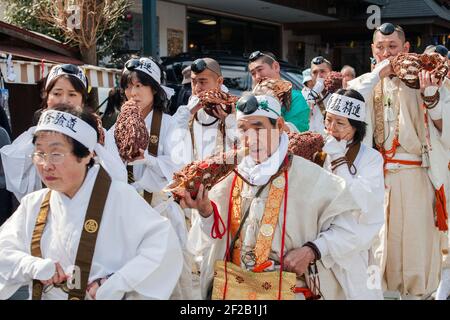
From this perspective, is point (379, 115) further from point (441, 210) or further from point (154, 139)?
point (154, 139)

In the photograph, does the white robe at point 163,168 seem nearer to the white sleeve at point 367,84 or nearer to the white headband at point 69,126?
the white headband at point 69,126

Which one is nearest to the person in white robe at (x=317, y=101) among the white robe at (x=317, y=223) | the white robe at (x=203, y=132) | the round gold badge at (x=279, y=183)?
the white robe at (x=203, y=132)

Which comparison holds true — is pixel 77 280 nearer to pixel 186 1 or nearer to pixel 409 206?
pixel 409 206

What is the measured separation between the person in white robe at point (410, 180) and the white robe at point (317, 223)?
6.08 feet

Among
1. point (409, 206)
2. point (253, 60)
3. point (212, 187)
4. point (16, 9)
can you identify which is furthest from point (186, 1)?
point (212, 187)

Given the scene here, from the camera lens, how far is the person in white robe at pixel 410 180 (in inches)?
199

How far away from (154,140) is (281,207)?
155 centimetres

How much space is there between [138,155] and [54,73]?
33.3 inches

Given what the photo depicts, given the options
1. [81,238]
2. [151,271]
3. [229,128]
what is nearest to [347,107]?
[229,128]

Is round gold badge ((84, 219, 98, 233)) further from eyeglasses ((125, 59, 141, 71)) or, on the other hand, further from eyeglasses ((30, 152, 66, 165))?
eyeglasses ((125, 59, 141, 71))

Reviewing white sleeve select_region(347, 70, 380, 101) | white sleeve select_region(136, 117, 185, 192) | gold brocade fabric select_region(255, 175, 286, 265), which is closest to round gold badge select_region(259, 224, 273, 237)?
gold brocade fabric select_region(255, 175, 286, 265)

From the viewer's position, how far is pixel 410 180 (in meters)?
5.12

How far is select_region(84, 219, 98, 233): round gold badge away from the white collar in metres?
0.80

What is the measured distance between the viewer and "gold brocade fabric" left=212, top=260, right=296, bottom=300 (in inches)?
122
